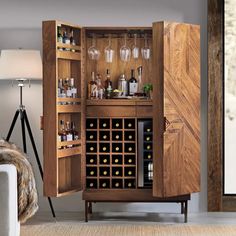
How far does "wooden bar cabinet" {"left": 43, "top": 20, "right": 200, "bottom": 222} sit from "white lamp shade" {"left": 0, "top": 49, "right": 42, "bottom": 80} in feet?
0.81

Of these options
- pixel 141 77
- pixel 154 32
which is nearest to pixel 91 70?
pixel 141 77

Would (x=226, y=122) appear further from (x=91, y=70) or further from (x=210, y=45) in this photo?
(x=91, y=70)

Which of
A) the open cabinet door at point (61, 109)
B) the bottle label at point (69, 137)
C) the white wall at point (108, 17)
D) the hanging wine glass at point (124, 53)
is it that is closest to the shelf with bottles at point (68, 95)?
the open cabinet door at point (61, 109)

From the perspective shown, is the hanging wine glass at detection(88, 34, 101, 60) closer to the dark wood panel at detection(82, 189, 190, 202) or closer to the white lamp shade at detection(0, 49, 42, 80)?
the white lamp shade at detection(0, 49, 42, 80)

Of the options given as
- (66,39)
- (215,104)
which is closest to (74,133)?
(66,39)

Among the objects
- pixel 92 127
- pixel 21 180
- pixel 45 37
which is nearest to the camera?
pixel 21 180

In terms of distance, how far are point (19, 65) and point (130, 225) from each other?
70.8 inches

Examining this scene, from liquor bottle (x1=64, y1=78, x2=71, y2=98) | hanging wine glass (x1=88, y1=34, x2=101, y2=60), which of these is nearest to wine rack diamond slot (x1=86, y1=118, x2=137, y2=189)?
liquor bottle (x1=64, y1=78, x2=71, y2=98)

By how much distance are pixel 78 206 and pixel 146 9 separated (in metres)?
2.10

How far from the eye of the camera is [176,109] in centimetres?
618

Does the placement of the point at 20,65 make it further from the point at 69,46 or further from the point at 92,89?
the point at 92,89

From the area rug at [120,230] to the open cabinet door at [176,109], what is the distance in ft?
1.06

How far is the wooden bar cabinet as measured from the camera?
19.9ft

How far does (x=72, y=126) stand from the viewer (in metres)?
6.48
